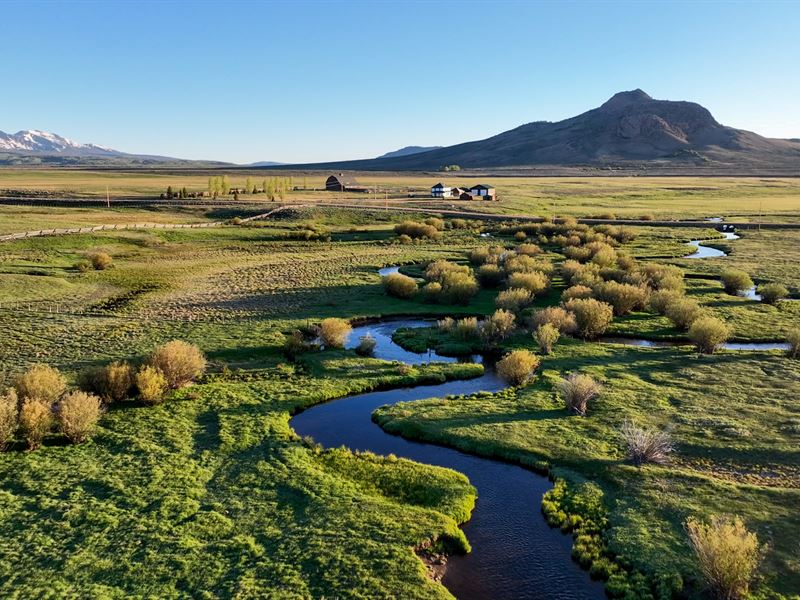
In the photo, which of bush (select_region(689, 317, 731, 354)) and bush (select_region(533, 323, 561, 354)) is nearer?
bush (select_region(689, 317, 731, 354))

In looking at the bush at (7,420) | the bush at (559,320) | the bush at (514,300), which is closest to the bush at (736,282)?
the bush at (514,300)

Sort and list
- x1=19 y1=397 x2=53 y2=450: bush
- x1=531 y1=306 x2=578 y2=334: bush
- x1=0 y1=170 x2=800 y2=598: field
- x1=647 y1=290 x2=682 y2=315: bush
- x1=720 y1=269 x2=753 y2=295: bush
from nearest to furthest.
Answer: x1=0 y1=170 x2=800 y2=598: field < x1=19 y1=397 x2=53 y2=450: bush < x1=531 y1=306 x2=578 y2=334: bush < x1=647 y1=290 x2=682 y2=315: bush < x1=720 y1=269 x2=753 y2=295: bush

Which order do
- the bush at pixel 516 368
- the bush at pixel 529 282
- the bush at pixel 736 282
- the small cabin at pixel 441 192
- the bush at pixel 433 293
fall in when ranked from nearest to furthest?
the bush at pixel 516 368 < the bush at pixel 529 282 < the bush at pixel 433 293 < the bush at pixel 736 282 < the small cabin at pixel 441 192

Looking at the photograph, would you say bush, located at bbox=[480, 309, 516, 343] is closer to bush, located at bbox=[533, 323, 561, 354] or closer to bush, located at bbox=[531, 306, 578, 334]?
bush, located at bbox=[533, 323, 561, 354]

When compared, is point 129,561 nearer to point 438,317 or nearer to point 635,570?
point 635,570

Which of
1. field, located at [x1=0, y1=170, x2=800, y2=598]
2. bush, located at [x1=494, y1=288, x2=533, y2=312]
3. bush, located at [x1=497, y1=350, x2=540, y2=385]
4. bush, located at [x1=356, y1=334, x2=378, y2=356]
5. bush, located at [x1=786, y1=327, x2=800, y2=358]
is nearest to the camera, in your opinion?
field, located at [x1=0, y1=170, x2=800, y2=598]

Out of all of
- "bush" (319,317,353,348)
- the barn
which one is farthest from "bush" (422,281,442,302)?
the barn

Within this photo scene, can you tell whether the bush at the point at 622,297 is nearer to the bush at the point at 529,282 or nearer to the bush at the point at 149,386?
the bush at the point at 529,282

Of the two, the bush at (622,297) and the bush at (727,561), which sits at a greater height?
the bush at (622,297)
